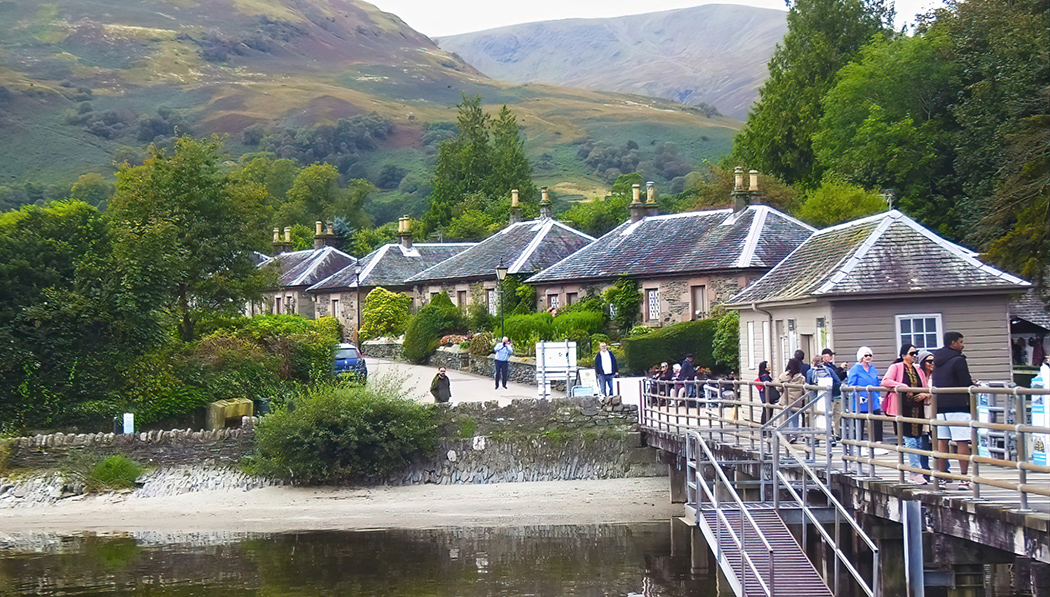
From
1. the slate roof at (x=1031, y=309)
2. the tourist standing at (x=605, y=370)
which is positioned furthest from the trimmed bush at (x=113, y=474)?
the slate roof at (x=1031, y=309)

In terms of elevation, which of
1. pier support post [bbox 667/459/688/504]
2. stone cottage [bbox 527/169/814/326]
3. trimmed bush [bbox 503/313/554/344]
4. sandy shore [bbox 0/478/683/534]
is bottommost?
sandy shore [bbox 0/478/683/534]

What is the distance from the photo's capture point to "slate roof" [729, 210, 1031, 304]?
2877 centimetres

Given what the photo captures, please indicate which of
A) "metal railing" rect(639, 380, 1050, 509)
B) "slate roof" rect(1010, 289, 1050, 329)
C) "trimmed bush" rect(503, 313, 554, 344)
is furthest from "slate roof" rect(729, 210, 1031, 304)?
"trimmed bush" rect(503, 313, 554, 344)

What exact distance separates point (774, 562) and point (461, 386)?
27018 mm

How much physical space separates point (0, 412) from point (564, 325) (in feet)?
67.2

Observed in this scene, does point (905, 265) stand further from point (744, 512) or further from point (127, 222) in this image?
point (127, 222)

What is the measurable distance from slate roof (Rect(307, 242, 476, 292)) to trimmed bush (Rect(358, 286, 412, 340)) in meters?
2.38

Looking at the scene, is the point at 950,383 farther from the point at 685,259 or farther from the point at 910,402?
the point at 685,259

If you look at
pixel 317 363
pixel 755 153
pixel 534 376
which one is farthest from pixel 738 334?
pixel 755 153

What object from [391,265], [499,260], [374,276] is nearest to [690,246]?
[499,260]

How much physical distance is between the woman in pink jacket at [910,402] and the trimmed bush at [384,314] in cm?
4502

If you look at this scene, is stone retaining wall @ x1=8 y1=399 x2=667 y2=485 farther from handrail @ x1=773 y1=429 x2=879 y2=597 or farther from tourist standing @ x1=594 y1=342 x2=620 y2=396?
handrail @ x1=773 y1=429 x2=879 y2=597

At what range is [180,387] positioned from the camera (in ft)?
116

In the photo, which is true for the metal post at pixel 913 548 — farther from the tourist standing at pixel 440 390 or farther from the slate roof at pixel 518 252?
the slate roof at pixel 518 252
